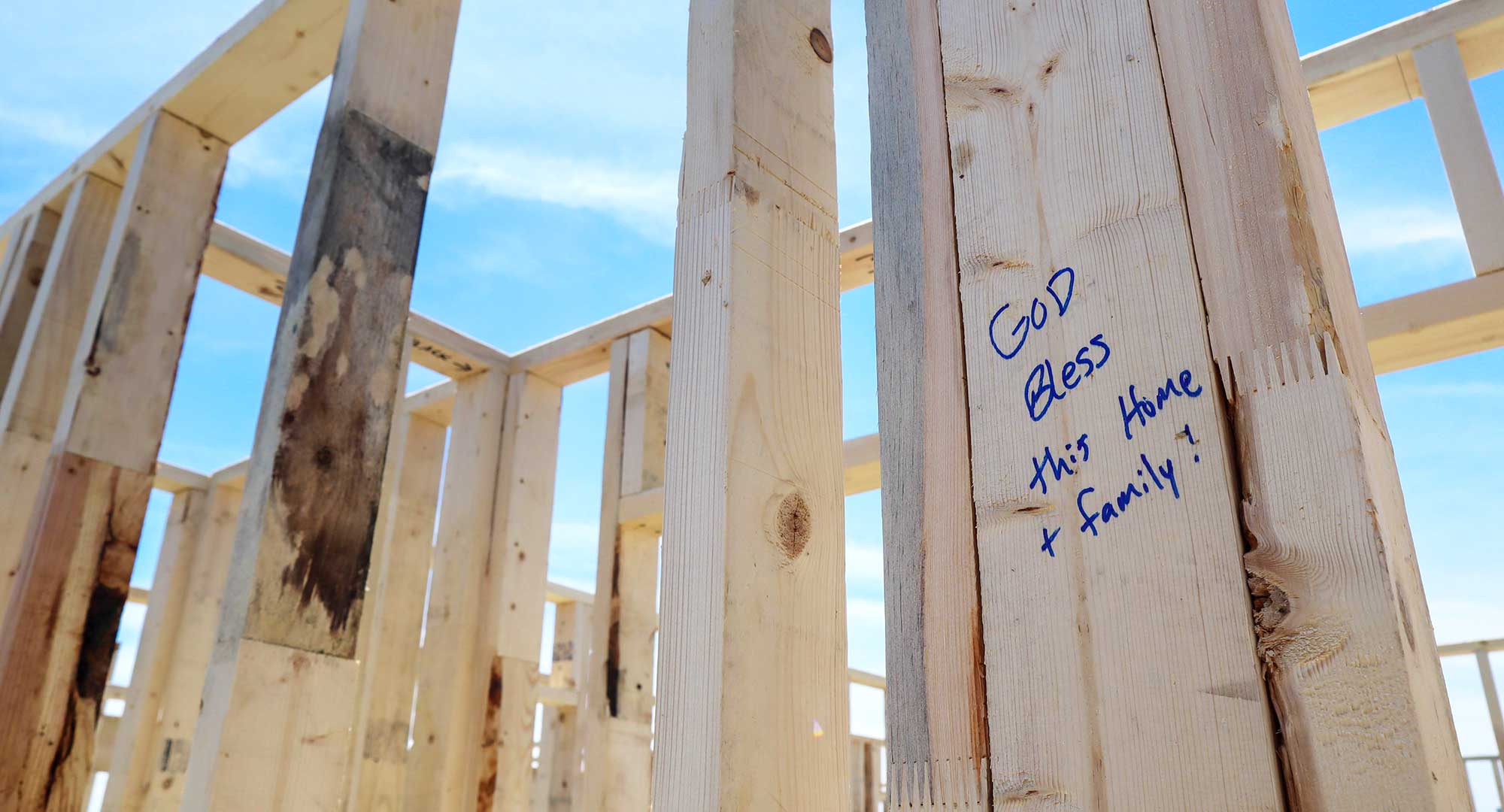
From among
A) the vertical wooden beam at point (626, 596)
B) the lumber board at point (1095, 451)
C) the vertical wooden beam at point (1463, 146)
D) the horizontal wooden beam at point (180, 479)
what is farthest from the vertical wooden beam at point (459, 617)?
the lumber board at point (1095, 451)

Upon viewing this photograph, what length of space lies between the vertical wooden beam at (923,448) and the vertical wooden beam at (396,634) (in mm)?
4137

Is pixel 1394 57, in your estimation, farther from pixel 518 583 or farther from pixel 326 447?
pixel 518 583

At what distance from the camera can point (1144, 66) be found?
3.19 feet

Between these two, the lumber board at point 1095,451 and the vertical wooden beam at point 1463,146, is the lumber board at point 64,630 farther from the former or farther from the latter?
the vertical wooden beam at point 1463,146

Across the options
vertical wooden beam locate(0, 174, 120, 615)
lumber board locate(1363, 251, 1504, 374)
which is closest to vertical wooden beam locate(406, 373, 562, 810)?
vertical wooden beam locate(0, 174, 120, 615)

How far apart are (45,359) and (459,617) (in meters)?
1.87

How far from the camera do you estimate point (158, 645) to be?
18.5 feet

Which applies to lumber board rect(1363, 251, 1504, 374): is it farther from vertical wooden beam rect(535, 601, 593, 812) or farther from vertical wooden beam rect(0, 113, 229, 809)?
vertical wooden beam rect(535, 601, 593, 812)

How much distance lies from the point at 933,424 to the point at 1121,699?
30 cm

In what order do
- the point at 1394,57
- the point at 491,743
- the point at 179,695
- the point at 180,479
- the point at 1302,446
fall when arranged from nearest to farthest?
the point at 1302,446 → the point at 1394,57 → the point at 491,743 → the point at 179,695 → the point at 180,479

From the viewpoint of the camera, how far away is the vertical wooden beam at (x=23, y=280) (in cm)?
356

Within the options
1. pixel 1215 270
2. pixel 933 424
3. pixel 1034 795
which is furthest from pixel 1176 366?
pixel 1034 795

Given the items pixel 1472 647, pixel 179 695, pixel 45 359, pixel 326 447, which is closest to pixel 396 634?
pixel 179 695

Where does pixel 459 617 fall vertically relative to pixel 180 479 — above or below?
below
